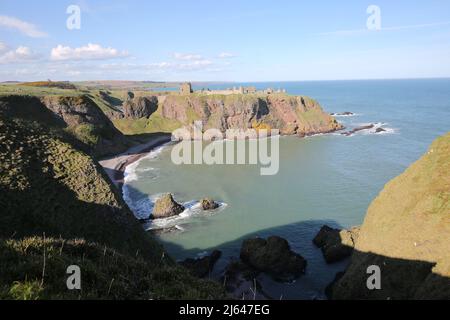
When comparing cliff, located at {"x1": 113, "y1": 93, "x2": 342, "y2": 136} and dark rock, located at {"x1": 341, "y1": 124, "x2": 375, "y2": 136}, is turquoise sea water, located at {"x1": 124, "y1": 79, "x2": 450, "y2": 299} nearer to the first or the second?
dark rock, located at {"x1": 341, "y1": 124, "x2": 375, "y2": 136}

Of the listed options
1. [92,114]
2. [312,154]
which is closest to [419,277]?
[312,154]

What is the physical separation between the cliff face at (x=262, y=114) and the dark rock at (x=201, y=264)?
322 feet

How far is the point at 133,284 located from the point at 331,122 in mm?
131655

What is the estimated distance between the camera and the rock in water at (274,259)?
37031 millimetres

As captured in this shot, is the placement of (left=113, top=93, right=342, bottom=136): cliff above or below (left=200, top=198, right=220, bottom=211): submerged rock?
above

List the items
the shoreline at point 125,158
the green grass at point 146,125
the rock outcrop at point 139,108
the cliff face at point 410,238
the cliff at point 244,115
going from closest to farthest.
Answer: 1. the cliff face at point 410,238
2. the shoreline at point 125,158
3. the cliff at point 244,115
4. the green grass at point 146,125
5. the rock outcrop at point 139,108

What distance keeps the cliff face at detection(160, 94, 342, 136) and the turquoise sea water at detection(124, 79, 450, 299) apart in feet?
59.4

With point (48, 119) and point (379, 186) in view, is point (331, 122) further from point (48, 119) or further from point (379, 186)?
point (48, 119)

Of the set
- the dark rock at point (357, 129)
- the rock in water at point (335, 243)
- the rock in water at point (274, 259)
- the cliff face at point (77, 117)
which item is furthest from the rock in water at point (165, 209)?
the dark rock at point (357, 129)

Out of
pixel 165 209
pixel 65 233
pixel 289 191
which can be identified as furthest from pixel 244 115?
pixel 65 233

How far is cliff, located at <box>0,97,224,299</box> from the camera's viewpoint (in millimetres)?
10492

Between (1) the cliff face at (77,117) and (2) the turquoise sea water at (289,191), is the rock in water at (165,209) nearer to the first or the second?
(2) the turquoise sea water at (289,191)
